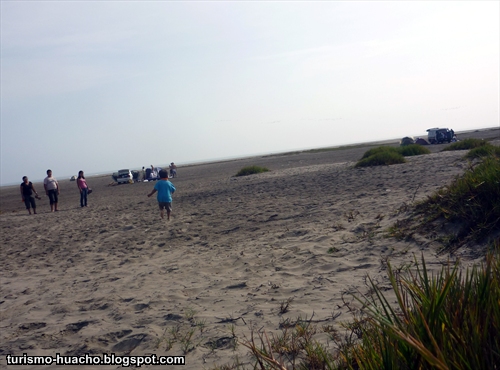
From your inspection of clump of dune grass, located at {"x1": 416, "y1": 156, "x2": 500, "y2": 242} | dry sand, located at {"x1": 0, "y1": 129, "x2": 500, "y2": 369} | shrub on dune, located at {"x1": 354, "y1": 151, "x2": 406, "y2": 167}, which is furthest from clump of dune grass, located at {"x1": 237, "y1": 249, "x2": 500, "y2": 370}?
shrub on dune, located at {"x1": 354, "y1": 151, "x2": 406, "y2": 167}

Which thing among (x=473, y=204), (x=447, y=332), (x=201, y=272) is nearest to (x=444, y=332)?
(x=447, y=332)

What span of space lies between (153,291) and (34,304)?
1512 mm

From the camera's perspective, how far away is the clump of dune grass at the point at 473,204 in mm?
5832

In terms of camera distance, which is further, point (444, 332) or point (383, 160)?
point (383, 160)

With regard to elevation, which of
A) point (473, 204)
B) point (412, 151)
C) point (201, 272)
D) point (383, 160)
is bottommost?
point (201, 272)

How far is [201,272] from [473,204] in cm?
386

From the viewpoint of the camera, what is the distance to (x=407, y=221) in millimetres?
6918

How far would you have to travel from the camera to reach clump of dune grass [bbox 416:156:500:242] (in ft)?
Result: 19.1

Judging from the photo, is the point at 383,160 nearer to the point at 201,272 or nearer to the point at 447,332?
the point at 201,272

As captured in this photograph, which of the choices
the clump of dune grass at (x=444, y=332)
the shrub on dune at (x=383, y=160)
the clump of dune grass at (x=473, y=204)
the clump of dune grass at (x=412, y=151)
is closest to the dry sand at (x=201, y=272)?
the clump of dune grass at (x=473, y=204)

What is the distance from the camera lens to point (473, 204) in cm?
620

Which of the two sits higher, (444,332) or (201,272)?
(444,332)

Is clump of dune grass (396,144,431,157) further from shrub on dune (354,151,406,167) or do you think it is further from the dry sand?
the dry sand

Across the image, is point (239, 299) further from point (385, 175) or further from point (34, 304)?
point (385, 175)
